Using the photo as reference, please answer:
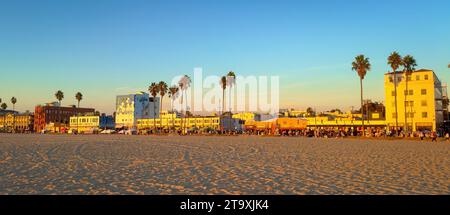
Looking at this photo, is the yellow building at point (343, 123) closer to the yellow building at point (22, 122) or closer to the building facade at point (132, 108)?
the building facade at point (132, 108)

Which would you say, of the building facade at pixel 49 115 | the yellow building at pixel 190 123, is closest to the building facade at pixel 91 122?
the building facade at pixel 49 115

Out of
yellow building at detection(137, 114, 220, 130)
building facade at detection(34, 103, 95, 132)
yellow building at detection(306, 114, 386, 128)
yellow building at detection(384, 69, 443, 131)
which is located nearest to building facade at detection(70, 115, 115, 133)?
building facade at detection(34, 103, 95, 132)

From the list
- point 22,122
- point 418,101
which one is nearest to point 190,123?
point 418,101

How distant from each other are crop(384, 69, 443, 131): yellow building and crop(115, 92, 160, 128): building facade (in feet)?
384

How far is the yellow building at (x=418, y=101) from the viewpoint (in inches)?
3115

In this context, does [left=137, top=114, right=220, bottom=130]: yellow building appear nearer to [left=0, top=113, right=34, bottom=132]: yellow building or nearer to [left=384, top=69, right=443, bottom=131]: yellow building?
[left=384, top=69, right=443, bottom=131]: yellow building

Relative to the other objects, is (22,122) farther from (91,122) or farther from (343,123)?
(343,123)

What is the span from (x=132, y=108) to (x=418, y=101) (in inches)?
5014

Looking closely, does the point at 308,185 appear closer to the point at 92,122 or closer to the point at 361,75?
the point at 361,75

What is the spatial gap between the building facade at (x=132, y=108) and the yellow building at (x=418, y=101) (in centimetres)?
11704

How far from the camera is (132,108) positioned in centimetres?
17238

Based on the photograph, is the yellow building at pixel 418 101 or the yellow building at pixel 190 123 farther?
the yellow building at pixel 190 123

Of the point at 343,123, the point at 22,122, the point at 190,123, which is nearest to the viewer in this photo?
the point at 343,123
